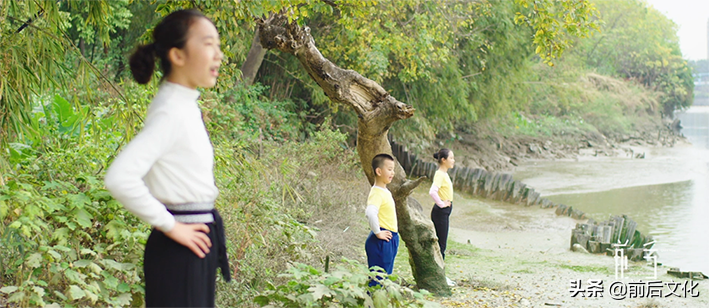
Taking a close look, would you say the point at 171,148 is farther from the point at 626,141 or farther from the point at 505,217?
the point at 626,141

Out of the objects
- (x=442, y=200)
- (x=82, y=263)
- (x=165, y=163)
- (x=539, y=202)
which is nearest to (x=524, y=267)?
(x=442, y=200)

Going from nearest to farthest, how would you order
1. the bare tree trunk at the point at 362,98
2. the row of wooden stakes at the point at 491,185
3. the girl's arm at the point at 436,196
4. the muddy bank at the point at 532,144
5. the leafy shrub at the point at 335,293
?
1. the leafy shrub at the point at 335,293
2. the bare tree trunk at the point at 362,98
3. the girl's arm at the point at 436,196
4. the row of wooden stakes at the point at 491,185
5. the muddy bank at the point at 532,144

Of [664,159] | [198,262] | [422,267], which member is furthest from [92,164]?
[664,159]

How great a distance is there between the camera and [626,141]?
32.0m

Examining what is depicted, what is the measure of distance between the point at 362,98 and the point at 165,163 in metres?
3.18

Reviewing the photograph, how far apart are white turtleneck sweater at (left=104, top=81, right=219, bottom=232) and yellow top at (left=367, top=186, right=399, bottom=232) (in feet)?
8.91

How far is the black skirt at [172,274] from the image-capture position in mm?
2299

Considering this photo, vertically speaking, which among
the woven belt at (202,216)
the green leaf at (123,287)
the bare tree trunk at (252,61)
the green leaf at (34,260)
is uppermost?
the bare tree trunk at (252,61)

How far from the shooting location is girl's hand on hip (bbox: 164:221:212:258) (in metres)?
2.23

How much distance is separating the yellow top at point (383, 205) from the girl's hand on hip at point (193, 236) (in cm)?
272

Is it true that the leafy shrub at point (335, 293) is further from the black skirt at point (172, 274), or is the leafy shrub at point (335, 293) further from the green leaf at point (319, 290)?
the black skirt at point (172, 274)

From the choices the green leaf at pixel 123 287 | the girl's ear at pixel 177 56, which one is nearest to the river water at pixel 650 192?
the green leaf at pixel 123 287

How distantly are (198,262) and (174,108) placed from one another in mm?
555

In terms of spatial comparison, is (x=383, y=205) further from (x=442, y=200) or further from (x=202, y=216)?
(x=202, y=216)
